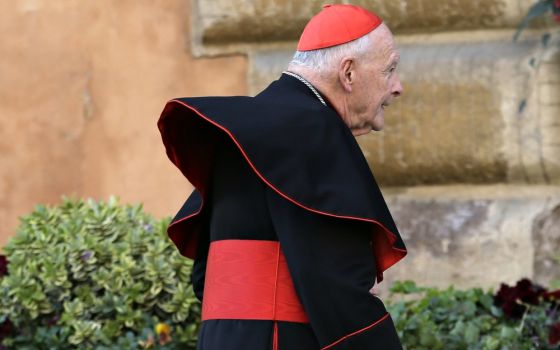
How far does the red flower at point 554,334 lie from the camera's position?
4.44m

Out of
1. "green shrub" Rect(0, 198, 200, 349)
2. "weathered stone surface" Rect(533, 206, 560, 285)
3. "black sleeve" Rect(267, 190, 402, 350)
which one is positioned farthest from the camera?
"weathered stone surface" Rect(533, 206, 560, 285)

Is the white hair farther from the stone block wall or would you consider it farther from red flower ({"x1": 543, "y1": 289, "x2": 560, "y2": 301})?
the stone block wall

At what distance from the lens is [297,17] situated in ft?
18.1

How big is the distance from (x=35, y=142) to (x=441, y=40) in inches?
68.4

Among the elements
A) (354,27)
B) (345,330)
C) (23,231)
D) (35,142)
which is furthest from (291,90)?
(35,142)

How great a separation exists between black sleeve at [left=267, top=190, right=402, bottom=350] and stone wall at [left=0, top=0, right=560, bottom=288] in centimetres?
222

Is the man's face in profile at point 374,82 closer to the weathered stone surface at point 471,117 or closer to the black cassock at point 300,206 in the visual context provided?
the black cassock at point 300,206

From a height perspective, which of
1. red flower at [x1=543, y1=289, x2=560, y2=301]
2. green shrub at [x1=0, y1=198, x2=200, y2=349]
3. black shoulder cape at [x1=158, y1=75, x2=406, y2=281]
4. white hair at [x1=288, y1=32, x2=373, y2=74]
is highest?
white hair at [x1=288, y1=32, x2=373, y2=74]

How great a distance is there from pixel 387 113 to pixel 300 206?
246cm

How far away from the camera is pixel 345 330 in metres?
3.00

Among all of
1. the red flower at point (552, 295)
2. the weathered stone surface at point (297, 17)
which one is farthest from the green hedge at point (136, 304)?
the weathered stone surface at point (297, 17)

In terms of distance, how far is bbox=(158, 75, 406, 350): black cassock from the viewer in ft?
9.83

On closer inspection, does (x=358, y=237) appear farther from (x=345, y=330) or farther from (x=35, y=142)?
(x=35, y=142)

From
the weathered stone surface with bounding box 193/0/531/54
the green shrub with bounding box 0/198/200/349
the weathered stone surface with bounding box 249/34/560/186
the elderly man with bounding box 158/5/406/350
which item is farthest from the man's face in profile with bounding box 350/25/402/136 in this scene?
the weathered stone surface with bounding box 193/0/531/54
